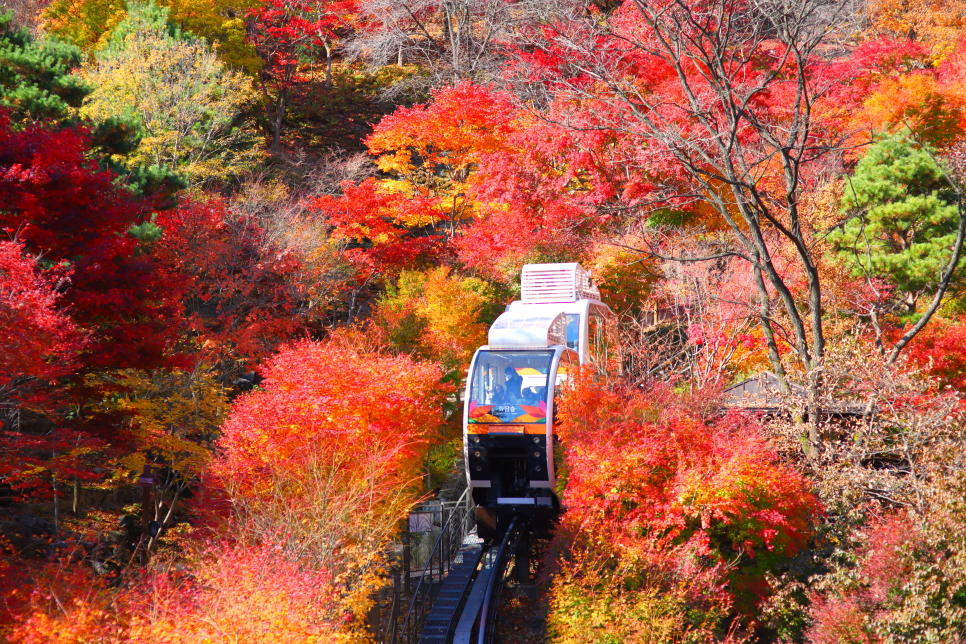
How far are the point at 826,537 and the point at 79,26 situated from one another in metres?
29.8

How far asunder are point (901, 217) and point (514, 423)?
10.6 m

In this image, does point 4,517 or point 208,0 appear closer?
point 4,517

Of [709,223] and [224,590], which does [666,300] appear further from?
[224,590]

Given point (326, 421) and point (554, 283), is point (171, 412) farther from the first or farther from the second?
point (554, 283)

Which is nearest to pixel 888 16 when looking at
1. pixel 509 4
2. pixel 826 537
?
pixel 509 4

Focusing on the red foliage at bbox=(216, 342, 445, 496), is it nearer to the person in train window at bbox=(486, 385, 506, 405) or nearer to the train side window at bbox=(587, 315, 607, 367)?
the person in train window at bbox=(486, 385, 506, 405)

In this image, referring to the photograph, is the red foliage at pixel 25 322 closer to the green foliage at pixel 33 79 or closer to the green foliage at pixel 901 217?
the green foliage at pixel 33 79

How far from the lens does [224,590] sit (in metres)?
9.26

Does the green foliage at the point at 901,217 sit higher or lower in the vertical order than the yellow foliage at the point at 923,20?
lower

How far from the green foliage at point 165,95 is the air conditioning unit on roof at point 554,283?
10284 millimetres

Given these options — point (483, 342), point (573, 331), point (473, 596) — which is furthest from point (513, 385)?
point (483, 342)

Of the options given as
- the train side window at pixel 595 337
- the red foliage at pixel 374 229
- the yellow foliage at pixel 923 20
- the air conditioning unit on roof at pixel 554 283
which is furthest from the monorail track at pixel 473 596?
the yellow foliage at pixel 923 20

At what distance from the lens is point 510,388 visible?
15.5 meters

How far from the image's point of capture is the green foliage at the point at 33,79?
13853mm
